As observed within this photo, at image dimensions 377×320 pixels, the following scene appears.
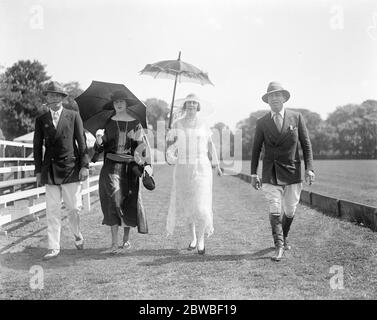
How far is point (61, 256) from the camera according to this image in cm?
607

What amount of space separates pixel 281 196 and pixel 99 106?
2991 millimetres

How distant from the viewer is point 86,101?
6676mm

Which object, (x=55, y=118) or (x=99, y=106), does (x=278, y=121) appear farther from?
(x=55, y=118)

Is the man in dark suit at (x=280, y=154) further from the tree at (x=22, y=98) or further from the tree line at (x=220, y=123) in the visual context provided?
the tree at (x=22, y=98)

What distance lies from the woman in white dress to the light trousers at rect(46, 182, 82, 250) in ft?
4.52

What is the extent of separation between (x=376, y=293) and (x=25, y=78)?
5557cm

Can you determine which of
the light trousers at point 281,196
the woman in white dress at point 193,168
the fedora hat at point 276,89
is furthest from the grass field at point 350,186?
the woman in white dress at point 193,168

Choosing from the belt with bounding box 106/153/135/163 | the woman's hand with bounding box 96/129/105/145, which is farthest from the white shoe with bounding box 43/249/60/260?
the woman's hand with bounding box 96/129/105/145

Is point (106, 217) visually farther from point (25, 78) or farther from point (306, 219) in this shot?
point (25, 78)

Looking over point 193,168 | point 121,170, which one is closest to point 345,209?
point 193,168

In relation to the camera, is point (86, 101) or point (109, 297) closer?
point (109, 297)

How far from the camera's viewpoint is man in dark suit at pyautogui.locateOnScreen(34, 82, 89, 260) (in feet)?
19.5

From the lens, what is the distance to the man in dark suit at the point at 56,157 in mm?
5949
